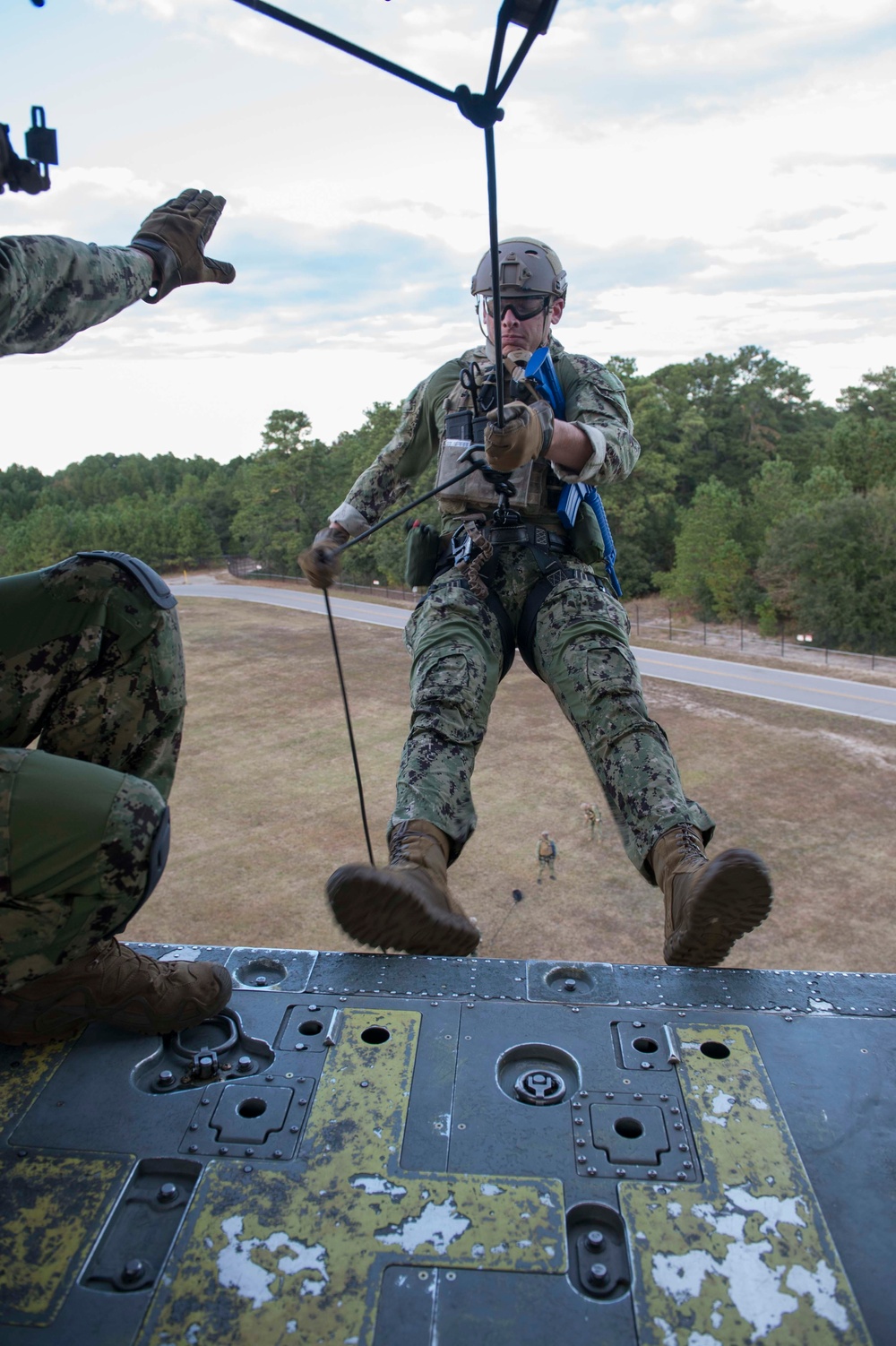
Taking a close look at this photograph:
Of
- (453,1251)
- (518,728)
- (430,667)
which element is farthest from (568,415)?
(518,728)

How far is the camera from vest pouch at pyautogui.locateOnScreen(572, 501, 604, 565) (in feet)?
14.7

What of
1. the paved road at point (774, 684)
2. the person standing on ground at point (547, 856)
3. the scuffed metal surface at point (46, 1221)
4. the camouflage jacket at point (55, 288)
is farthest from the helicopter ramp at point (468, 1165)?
the paved road at point (774, 684)

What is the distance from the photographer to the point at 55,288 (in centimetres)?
242

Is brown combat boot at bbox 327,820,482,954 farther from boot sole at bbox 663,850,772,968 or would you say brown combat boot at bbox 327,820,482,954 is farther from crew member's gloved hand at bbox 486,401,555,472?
crew member's gloved hand at bbox 486,401,555,472

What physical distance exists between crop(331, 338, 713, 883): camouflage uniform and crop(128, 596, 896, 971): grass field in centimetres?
1413

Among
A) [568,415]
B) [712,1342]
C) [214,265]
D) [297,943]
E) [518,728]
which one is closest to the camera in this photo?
[712,1342]

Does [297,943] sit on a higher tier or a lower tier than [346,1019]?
lower

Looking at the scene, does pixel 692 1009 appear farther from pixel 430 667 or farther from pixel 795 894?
pixel 795 894

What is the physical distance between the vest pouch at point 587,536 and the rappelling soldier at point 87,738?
194 cm

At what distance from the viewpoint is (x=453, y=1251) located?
7.45ft

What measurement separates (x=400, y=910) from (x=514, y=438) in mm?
1668

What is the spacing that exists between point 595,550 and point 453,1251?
2984mm

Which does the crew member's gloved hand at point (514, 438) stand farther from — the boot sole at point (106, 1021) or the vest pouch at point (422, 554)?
the boot sole at point (106, 1021)

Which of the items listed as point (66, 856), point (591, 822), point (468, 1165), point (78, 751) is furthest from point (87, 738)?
point (591, 822)
